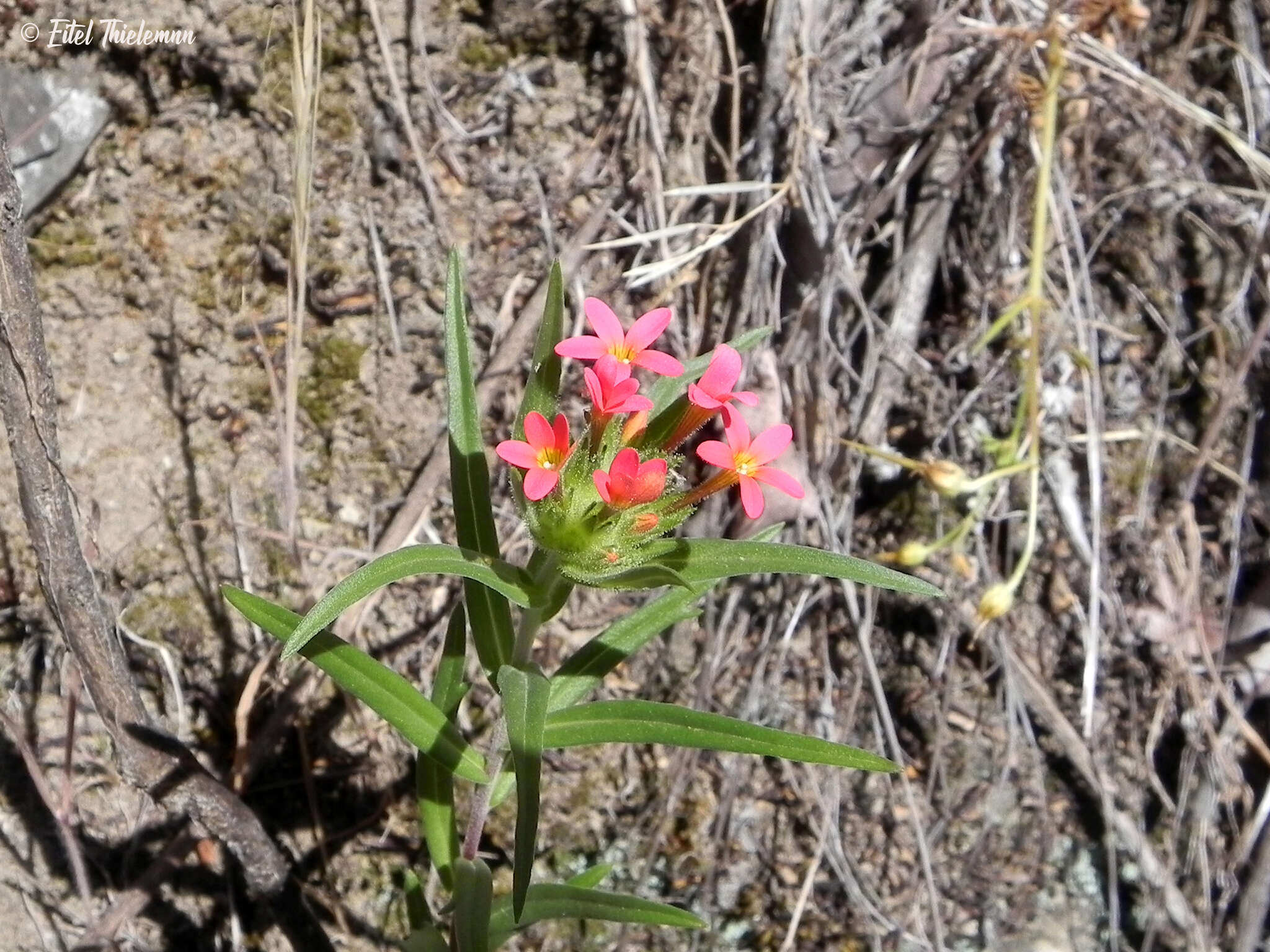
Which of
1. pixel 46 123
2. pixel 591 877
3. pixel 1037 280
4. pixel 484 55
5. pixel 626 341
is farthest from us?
pixel 1037 280

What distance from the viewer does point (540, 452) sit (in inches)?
51.1

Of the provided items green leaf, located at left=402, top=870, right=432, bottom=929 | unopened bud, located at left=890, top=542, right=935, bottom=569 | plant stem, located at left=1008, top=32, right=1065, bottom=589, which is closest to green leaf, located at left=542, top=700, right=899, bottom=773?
green leaf, located at left=402, top=870, right=432, bottom=929

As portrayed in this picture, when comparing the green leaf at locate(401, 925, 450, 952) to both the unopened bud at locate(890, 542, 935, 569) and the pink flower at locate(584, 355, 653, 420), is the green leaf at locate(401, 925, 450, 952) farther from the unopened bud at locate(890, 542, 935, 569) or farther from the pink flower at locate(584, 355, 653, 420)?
the unopened bud at locate(890, 542, 935, 569)

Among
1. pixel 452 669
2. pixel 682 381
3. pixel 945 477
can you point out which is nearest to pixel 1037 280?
pixel 945 477

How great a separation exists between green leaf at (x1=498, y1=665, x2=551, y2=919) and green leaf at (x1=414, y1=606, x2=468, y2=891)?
28cm

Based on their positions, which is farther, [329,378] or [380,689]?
[329,378]

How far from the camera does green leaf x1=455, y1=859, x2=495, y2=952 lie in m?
1.62

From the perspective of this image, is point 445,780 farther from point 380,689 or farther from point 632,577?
point 632,577

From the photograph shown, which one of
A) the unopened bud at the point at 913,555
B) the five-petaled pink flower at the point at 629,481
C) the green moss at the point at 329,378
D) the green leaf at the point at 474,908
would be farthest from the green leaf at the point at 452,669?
the unopened bud at the point at 913,555

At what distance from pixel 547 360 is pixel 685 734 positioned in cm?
59

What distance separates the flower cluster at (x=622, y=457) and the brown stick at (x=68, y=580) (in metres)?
0.67

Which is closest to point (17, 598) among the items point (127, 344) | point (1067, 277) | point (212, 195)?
point (127, 344)

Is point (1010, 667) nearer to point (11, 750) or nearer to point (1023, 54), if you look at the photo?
point (1023, 54)

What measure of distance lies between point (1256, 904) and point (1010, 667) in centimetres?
100
